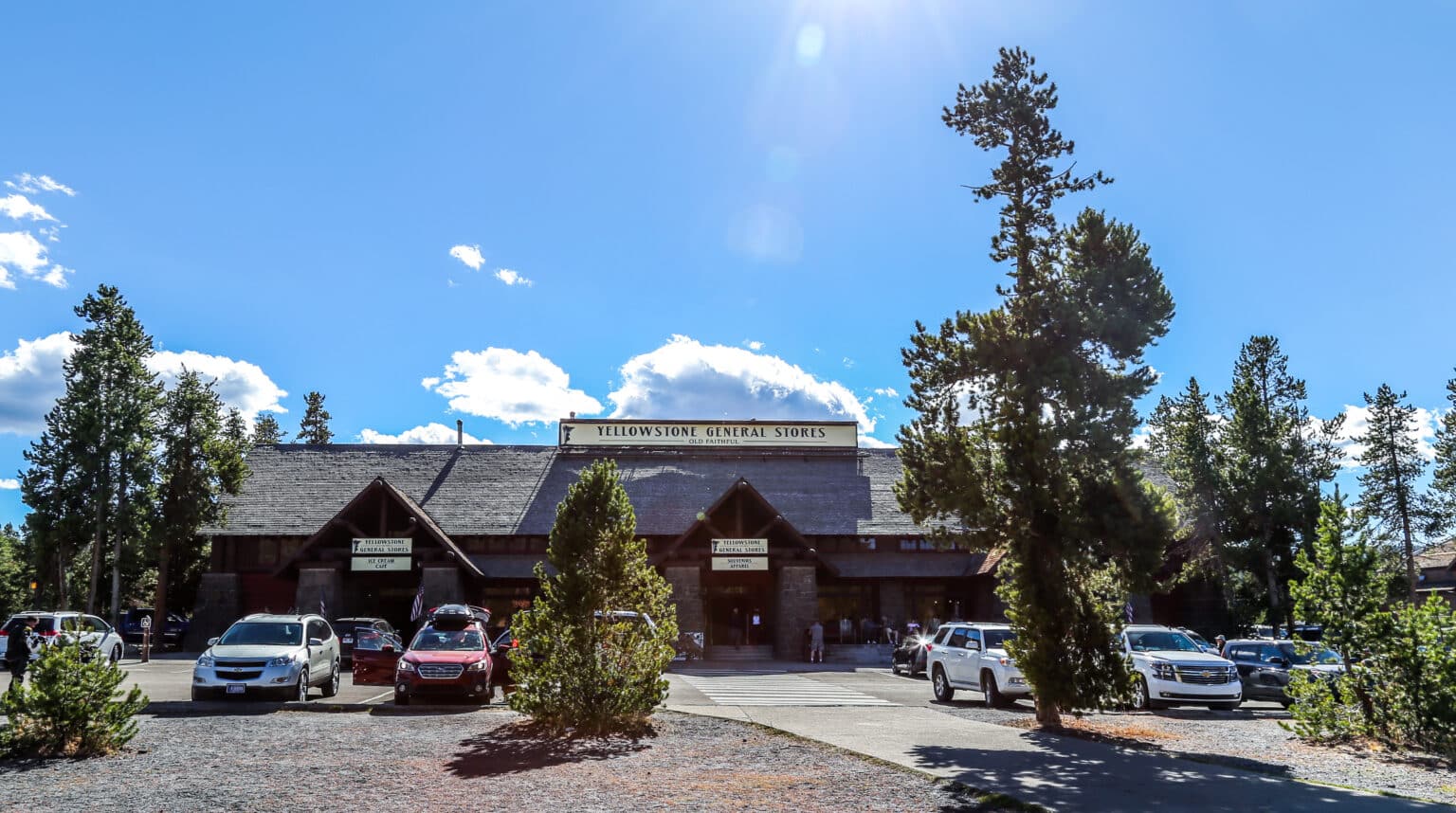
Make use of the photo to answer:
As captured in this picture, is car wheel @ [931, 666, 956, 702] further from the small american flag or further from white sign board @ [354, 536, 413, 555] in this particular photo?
white sign board @ [354, 536, 413, 555]

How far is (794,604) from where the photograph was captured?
33219 mm

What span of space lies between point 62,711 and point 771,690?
45.2 feet

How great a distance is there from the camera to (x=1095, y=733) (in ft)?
46.0

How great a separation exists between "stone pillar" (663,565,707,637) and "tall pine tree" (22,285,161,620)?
813 inches

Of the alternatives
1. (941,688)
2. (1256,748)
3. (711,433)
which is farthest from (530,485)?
(1256,748)

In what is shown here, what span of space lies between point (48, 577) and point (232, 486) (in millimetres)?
9512

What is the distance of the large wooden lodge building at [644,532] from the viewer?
3334 centimetres

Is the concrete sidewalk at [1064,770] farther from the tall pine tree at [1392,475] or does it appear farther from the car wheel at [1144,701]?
the tall pine tree at [1392,475]

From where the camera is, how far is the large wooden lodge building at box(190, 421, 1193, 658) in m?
33.3

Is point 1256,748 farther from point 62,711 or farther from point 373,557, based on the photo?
point 373,557

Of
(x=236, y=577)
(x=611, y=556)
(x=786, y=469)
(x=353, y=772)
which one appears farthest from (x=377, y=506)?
(x=353, y=772)

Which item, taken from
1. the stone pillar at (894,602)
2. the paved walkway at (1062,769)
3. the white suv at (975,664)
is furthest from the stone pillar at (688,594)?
the paved walkway at (1062,769)

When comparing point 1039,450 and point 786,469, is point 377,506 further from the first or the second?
point 1039,450

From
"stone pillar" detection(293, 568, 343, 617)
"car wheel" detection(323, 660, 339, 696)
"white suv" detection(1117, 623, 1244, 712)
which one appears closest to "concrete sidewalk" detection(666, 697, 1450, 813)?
"white suv" detection(1117, 623, 1244, 712)
